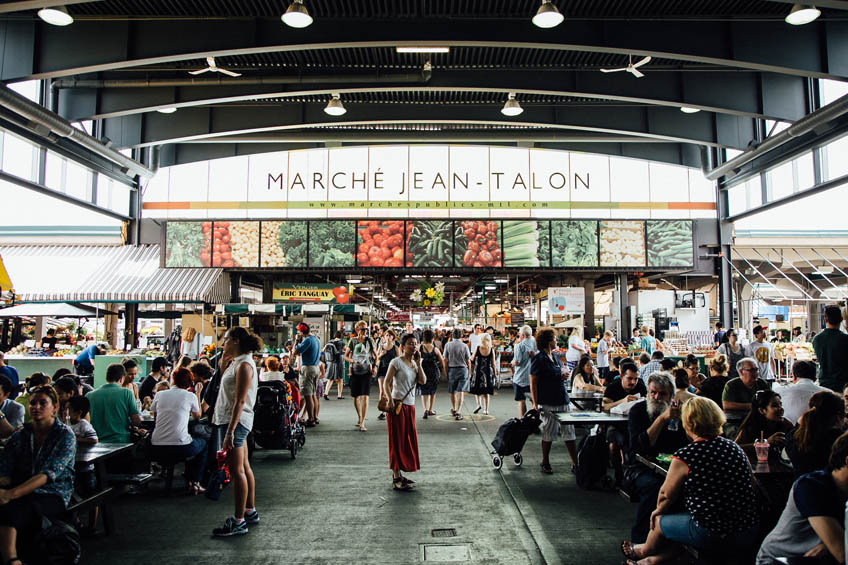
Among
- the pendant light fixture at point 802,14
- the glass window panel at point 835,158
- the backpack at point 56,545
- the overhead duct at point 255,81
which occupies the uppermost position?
the overhead duct at point 255,81

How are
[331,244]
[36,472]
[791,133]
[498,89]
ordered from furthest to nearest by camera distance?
[331,244] → [791,133] → [498,89] → [36,472]

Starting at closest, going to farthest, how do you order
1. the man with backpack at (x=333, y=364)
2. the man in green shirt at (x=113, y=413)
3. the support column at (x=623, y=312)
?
A: 1. the man in green shirt at (x=113, y=413)
2. the man with backpack at (x=333, y=364)
3. the support column at (x=623, y=312)

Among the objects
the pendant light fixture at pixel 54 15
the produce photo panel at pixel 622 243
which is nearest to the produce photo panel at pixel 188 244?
the pendant light fixture at pixel 54 15

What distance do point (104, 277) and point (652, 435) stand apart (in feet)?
62.5

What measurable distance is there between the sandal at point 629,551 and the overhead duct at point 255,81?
1060 cm

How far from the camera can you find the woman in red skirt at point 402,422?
671 centimetres

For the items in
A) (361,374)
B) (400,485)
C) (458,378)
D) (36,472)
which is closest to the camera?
(36,472)

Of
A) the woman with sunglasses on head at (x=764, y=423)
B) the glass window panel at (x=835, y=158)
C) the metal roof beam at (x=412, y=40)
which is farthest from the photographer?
the glass window panel at (x=835, y=158)

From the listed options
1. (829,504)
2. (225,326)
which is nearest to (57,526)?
(829,504)

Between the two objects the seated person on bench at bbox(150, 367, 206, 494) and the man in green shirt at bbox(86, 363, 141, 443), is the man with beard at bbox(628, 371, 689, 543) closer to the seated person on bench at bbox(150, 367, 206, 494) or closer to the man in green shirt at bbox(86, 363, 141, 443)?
the seated person on bench at bbox(150, 367, 206, 494)

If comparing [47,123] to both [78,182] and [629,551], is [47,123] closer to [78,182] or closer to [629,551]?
[78,182]

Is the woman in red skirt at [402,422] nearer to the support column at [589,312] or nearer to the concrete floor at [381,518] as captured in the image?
the concrete floor at [381,518]

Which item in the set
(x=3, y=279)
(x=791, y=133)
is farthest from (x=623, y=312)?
(x=3, y=279)

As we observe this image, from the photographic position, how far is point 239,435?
5.37 m
